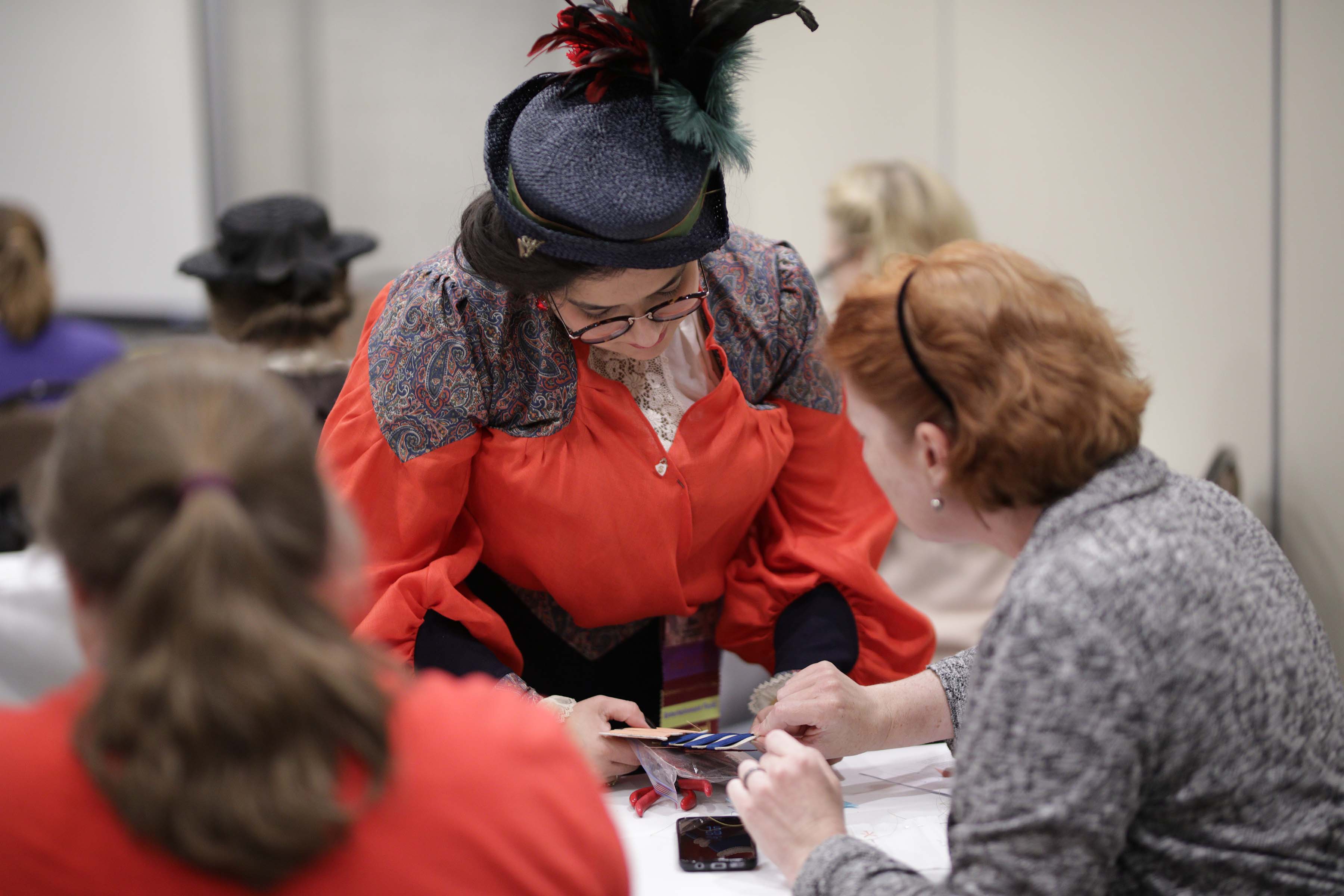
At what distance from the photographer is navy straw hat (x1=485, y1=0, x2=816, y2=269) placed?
Answer: 136 cm

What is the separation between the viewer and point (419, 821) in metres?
0.78

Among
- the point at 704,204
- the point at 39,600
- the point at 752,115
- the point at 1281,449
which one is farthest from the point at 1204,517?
the point at 752,115

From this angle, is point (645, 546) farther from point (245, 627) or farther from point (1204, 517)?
point (245, 627)

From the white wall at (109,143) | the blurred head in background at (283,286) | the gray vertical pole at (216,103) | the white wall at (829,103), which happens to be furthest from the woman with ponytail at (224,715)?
the gray vertical pole at (216,103)

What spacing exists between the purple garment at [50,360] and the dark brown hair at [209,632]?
88.8 inches

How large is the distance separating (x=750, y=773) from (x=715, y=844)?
13 cm

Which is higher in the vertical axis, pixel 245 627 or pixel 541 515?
pixel 245 627

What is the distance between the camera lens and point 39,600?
1.87 meters

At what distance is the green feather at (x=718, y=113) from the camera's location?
54.2 inches

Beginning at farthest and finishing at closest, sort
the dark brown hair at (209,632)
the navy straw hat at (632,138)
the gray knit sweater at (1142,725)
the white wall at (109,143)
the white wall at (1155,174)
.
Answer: the white wall at (109,143), the white wall at (1155,174), the navy straw hat at (632,138), the gray knit sweater at (1142,725), the dark brown hair at (209,632)

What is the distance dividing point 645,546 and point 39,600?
3.49 ft

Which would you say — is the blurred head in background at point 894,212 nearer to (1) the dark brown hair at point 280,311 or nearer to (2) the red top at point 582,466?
(1) the dark brown hair at point 280,311

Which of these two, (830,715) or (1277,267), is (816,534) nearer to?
(830,715)

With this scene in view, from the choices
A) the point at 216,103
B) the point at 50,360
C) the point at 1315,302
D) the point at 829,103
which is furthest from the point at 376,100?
the point at 1315,302
